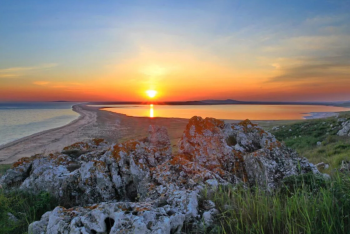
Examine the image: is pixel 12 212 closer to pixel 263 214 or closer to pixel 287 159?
pixel 263 214

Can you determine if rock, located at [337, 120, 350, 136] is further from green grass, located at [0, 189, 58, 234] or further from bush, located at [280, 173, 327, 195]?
green grass, located at [0, 189, 58, 234]

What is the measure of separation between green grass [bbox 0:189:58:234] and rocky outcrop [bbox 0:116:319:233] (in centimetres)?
32

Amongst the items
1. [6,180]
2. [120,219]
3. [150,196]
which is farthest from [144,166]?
[6,180]

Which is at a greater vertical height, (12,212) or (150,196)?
(150,196)

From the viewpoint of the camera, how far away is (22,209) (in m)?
4.58

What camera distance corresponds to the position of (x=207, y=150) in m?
6.09

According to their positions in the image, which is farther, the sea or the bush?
the sea

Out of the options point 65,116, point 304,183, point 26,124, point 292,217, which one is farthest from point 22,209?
point 65,116

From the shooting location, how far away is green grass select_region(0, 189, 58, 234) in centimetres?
380

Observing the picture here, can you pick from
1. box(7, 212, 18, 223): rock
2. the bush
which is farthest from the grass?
box(7, 212, 18, 223): rock

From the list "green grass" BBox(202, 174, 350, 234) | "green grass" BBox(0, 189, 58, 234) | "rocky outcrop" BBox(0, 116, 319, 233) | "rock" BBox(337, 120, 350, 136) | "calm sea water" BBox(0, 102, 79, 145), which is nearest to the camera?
"green grass" BBox(202, 174, 350, 234)

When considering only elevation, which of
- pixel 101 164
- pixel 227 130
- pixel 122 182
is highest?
pixel 227 130

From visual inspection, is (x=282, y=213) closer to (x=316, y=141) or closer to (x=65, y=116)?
(x=316, y=141)

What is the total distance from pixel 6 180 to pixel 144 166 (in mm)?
4417
